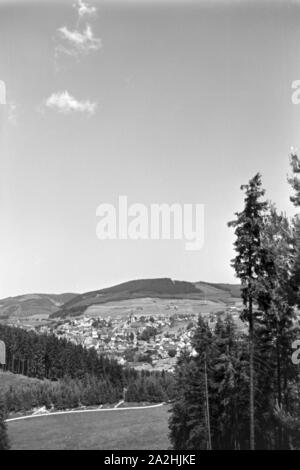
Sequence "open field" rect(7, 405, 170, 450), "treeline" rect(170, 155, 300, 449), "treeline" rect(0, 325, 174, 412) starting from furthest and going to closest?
"treeline" rect(0, 325, 174, 412) → "open field" rect(7, 405, 170, 450) → "treeline" rect(170, 155, 300, 449)

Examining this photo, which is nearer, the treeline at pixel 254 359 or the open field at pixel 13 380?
the treeline at pixel 254 359

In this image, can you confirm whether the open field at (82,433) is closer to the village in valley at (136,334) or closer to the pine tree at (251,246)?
the pine tree at (251,246)

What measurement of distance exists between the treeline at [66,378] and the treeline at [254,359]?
41320mm

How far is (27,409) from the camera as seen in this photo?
56.7 m

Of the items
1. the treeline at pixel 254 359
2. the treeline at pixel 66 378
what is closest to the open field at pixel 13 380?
the treeline at pixel 66 378

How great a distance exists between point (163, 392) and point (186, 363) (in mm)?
41167

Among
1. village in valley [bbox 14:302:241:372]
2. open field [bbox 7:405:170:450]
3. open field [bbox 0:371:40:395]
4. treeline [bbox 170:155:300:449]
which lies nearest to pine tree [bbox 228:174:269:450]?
treeline [bbox 170:155:300:449]

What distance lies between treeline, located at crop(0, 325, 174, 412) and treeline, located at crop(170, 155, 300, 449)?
136ft

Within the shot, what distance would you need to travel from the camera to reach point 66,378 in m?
76.6

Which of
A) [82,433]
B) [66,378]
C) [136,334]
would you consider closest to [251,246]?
[82,433]

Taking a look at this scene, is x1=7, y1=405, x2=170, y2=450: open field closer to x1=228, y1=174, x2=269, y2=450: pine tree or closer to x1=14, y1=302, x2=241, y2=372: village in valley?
x1=228, y1=174, x2=269, y2=450: pine tree

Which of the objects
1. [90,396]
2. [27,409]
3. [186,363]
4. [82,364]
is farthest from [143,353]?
[186,363]

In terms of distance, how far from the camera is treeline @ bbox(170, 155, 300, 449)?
37.9 ft

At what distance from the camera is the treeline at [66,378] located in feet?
200
